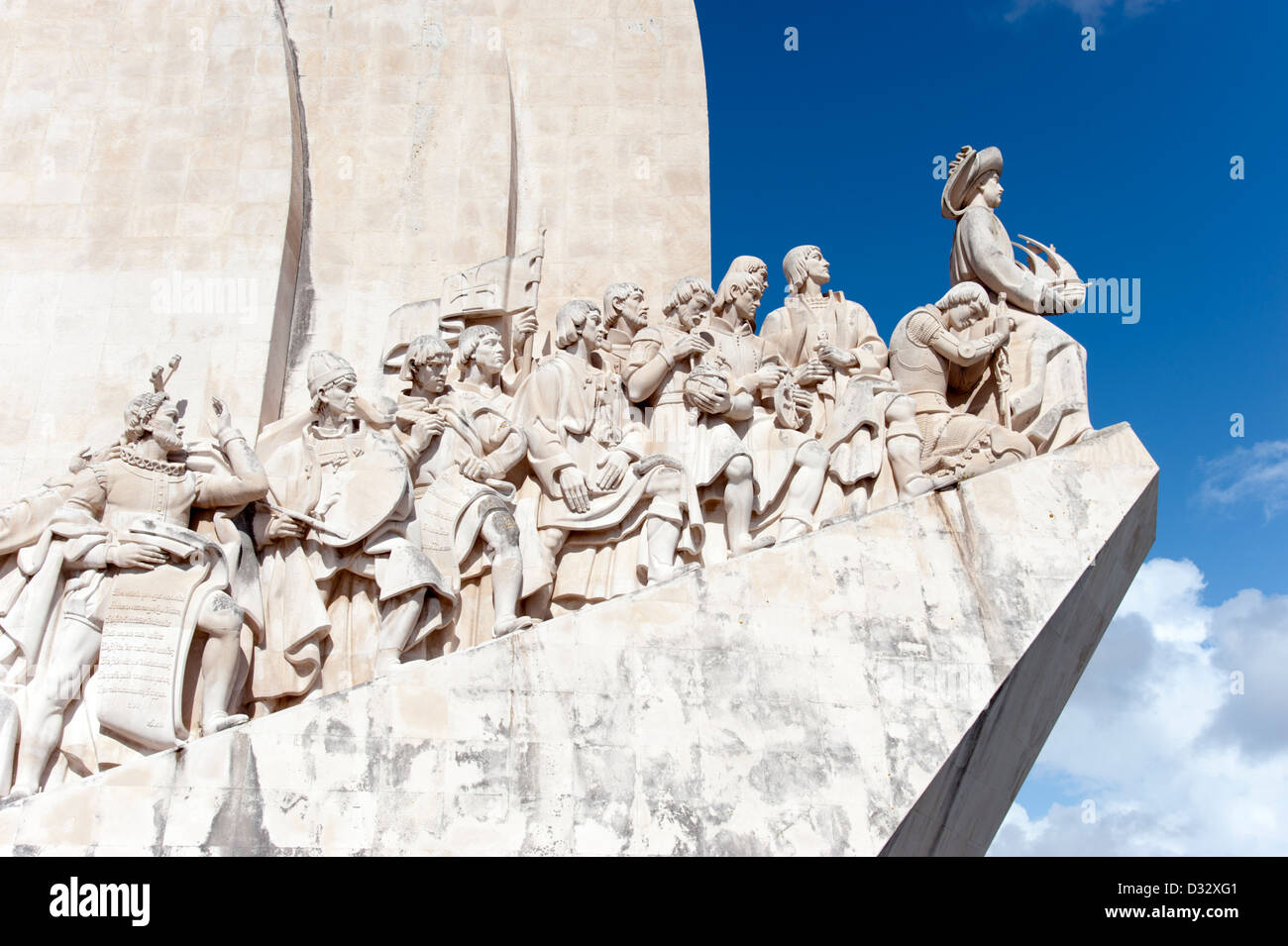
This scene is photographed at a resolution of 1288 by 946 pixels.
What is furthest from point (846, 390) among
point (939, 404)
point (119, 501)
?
point (119, 501)

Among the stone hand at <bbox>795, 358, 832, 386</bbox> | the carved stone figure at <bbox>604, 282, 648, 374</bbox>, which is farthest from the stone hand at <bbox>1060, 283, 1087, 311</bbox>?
the carved stone figure at <bbox>604, 282, 648, 374</bbox>

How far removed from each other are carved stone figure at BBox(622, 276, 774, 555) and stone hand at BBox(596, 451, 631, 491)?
0.32 meters

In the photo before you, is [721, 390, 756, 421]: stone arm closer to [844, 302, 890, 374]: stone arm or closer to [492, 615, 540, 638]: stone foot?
[844, 302, 890, 374]: stone arm

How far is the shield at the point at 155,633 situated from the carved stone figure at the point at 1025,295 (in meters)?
4.45

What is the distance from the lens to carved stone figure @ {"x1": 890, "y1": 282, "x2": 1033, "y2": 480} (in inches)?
321

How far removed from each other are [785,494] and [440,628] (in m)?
2.05

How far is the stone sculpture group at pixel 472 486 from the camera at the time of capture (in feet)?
22.9

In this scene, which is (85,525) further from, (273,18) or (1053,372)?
(1053,372)

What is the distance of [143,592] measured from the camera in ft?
22.7

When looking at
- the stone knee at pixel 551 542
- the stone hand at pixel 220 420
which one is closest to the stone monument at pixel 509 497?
the stone knee at pixel 551 542

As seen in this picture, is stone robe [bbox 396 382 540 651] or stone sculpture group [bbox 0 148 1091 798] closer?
stone sculpture group [bbox 0 148 1091 798]

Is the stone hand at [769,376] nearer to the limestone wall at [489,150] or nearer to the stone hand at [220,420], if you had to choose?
the limestone wall at [489,150]

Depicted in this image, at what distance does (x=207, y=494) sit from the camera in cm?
741
